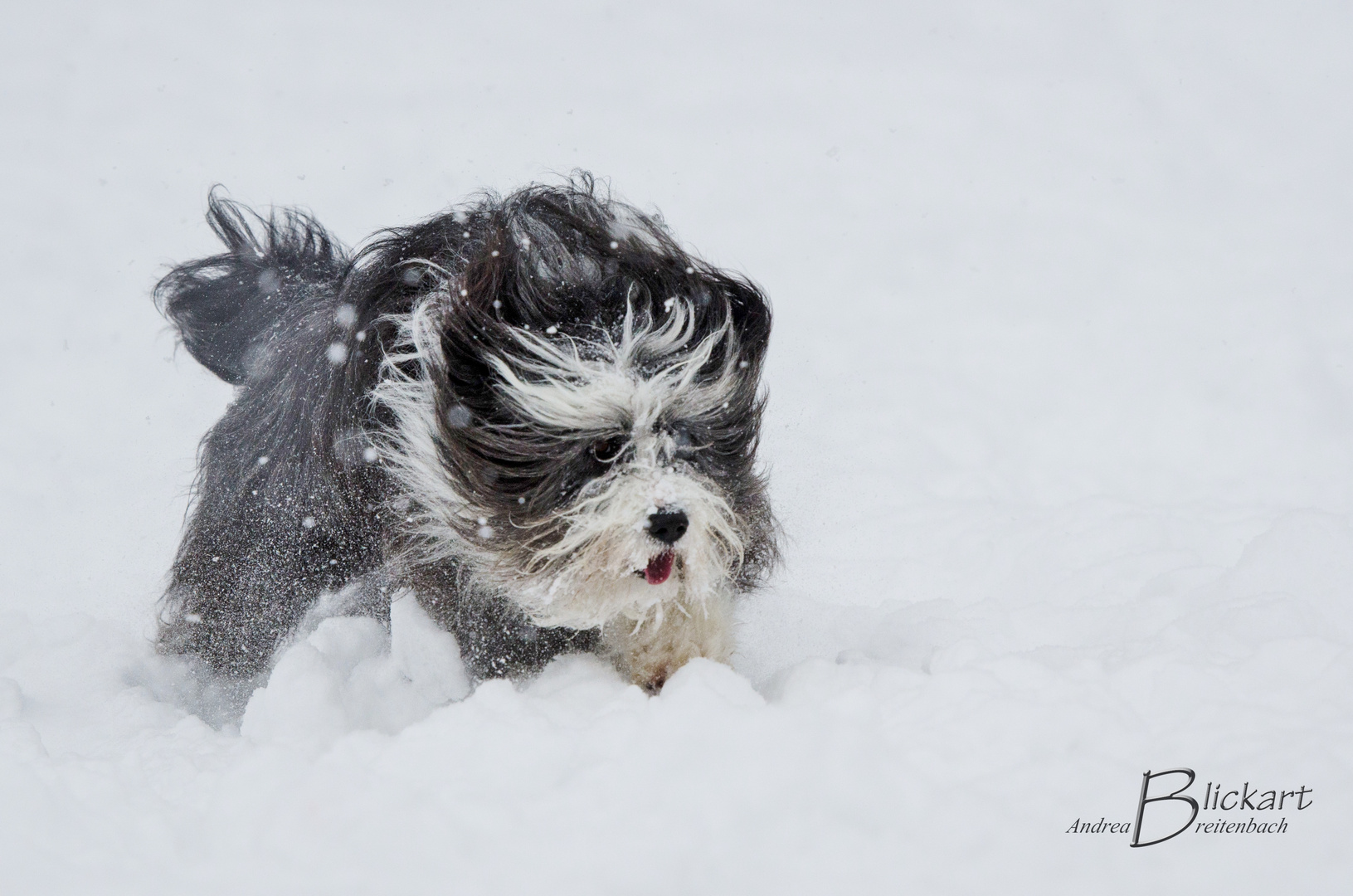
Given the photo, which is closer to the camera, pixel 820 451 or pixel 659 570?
pixel 659 570

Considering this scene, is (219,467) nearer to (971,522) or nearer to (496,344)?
(496,344)

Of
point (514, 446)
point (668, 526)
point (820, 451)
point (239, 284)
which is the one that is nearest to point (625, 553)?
point (668, 526)

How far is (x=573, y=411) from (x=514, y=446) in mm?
155

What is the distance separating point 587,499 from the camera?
210 cm

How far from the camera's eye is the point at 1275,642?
195cm

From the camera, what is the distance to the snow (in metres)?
1.59

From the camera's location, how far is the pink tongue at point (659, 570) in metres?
2.16

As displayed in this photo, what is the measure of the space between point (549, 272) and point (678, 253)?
324 mm

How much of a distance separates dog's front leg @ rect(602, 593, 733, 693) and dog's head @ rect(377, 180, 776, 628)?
0.17 feet

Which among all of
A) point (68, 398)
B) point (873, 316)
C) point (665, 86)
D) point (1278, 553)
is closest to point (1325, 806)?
point (1278, 553)
